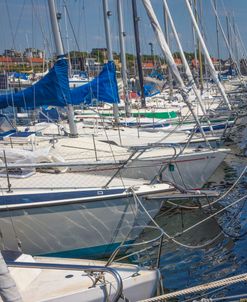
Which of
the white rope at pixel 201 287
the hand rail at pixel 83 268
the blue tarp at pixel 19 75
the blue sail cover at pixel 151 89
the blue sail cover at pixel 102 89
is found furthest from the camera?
the blue sail cover at pixel 151 89

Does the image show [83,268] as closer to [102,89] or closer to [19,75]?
[102,89]

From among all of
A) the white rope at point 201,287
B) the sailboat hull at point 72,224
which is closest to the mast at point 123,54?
the sailboat hull at point 72,224

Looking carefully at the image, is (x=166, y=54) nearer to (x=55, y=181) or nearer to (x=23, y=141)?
(x=55, y=181)

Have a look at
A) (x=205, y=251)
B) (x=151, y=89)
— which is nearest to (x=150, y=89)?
(x=151, y=89)

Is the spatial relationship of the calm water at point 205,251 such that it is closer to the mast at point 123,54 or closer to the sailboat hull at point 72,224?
the sailboat hull at point 72,224

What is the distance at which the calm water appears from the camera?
7570 mm

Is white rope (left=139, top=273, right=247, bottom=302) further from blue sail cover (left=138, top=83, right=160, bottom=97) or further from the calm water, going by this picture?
blue sail cover (left=138, top=83, right=160, bottom=97)

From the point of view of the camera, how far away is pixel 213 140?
13508mm

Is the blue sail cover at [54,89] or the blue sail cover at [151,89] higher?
the blue sail cover at [54,89]

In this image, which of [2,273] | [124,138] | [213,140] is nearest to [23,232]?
[2,273]

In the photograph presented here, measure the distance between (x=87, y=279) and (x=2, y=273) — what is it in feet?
6.03

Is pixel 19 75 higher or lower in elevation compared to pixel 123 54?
lower

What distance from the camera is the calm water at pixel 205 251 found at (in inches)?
298

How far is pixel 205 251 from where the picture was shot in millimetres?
8711
